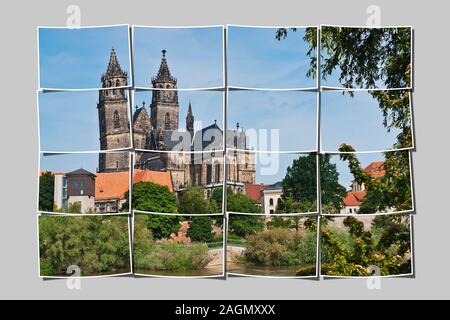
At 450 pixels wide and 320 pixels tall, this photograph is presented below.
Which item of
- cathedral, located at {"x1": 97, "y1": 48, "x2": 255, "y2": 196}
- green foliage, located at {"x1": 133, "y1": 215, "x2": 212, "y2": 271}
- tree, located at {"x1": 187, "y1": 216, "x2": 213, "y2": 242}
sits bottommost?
green foliage, located at {"x1": 133, "y1": 215, "x2": 212, "y2": 271}

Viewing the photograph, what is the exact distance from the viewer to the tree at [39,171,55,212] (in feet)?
55.7

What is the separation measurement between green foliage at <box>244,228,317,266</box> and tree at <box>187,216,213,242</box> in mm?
434

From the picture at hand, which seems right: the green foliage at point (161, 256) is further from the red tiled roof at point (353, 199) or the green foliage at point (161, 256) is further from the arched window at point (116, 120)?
the red tiled roof at point (353, 199)

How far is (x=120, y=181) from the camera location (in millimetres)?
16922

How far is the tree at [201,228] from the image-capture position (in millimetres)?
16922

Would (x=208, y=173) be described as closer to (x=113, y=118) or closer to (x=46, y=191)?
(x=113, y=118)

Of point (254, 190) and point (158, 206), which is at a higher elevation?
point (254, 190)

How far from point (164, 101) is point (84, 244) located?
70.4 inches

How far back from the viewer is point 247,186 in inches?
665

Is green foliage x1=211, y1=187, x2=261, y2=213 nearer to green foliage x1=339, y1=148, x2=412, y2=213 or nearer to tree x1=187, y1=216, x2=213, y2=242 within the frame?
tree x1=187, y1=216, x2=213, y2=242

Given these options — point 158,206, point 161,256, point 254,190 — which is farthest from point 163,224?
point 254,190

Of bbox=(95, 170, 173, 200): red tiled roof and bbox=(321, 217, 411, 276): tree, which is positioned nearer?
bbox=(95, 170, 173, 200): red tiled roof

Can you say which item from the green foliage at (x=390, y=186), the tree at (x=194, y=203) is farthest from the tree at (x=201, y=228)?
the green foliage at (x=390, y=186)

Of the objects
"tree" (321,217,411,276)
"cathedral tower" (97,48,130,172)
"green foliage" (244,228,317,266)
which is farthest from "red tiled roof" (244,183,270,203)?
"cathedral tower" (97,48,130,172)
